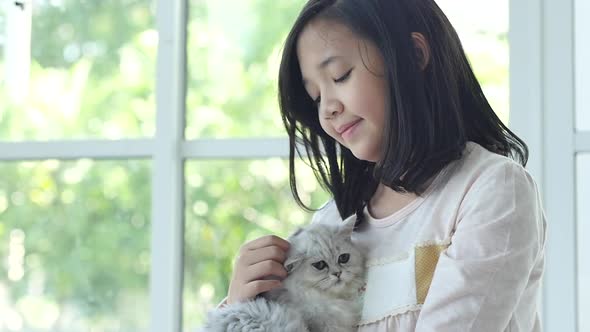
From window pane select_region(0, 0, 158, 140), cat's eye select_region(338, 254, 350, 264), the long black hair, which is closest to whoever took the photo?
the long black hair

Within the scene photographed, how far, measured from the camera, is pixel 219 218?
2023 mm

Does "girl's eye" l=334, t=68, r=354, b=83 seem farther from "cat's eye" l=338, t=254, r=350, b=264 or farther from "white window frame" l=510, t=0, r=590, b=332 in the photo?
"white window frame" l=510, t=0, r=590, b=332

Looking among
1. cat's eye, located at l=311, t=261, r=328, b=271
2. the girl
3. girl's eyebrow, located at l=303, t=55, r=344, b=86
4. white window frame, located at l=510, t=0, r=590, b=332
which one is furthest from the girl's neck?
white window frame, located at l=510, t=0, r=590, b=332

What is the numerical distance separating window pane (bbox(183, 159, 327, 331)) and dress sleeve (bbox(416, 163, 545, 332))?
0.92m

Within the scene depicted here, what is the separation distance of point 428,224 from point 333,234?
0.20m

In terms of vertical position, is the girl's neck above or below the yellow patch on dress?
above

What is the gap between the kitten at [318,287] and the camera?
3.93 ft

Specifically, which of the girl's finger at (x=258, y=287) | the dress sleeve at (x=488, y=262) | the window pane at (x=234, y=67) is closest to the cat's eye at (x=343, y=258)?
the girl's finger at (x=258, y=287)

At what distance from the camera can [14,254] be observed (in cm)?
223

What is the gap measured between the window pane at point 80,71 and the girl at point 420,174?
0.87 m

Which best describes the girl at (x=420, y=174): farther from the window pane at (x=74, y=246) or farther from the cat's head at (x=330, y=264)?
the window pane at (x=74, y=246)

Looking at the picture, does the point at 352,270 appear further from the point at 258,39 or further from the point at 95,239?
the point at 95,239

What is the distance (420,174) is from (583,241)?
26.1 inches

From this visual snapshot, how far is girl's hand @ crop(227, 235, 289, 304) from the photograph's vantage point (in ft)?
4.10
